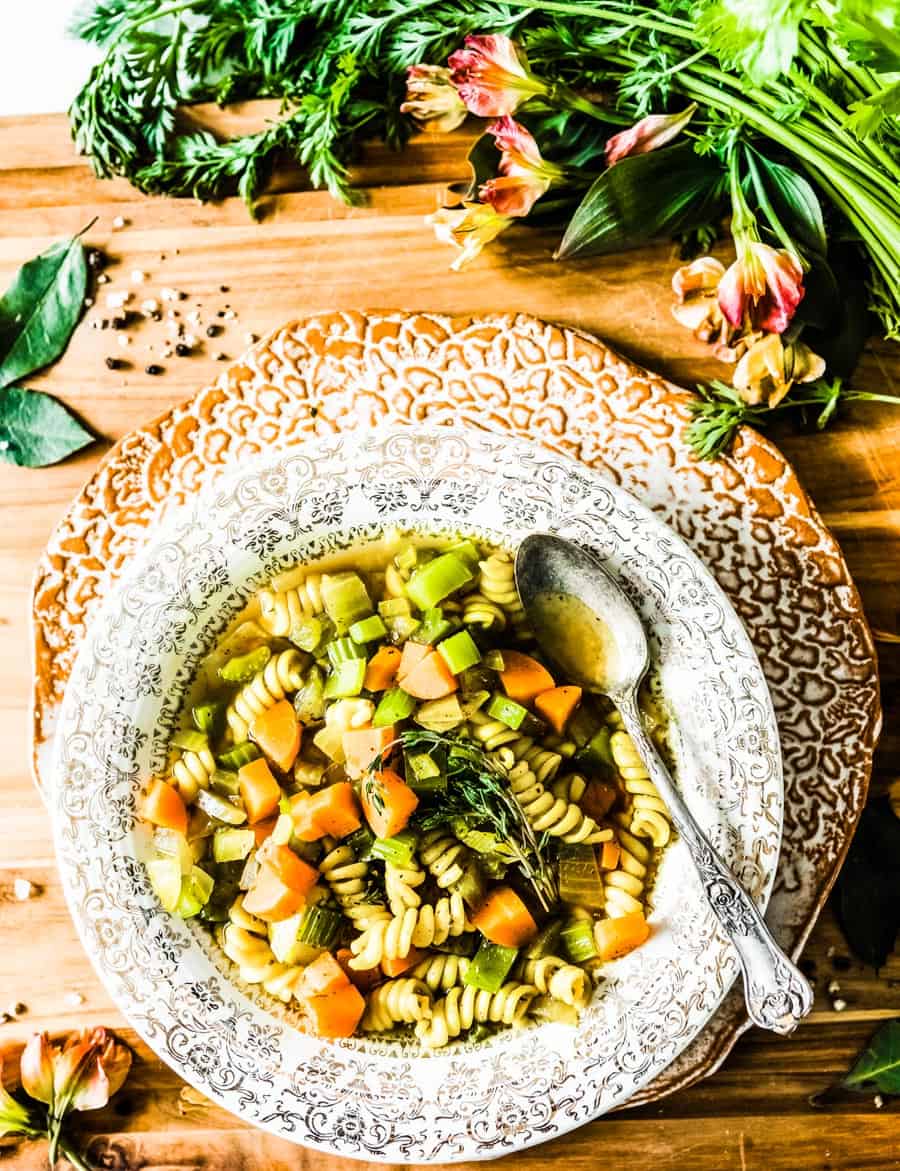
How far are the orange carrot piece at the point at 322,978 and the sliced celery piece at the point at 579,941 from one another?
59cm

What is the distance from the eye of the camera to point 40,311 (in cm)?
338

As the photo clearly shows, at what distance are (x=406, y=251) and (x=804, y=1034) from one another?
256 centimetres

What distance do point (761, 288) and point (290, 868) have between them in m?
1.97

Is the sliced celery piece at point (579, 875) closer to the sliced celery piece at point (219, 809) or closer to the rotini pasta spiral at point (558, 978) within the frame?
the rotini pasta spiral at point (558, 978)

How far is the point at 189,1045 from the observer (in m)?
2.81

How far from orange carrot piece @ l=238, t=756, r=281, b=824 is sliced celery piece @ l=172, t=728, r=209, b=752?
12 centimetres

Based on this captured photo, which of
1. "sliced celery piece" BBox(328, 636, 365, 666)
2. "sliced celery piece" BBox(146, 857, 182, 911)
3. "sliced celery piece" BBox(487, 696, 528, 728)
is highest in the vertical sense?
"sliced celery piece" BBox(328, 636, 365, 666)

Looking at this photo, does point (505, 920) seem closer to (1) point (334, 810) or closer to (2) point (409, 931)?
(2) point (409, 931)

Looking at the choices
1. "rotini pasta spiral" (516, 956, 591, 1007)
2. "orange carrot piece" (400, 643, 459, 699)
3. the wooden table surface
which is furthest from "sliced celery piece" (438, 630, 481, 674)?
the wooden table surface

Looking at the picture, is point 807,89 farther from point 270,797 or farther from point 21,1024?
point 21,1024

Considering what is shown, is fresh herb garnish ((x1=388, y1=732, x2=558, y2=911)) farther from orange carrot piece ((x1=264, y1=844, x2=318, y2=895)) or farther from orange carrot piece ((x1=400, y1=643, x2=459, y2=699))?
orange carrot piece ((x1=264, y1=844, x2=318, y2=895))

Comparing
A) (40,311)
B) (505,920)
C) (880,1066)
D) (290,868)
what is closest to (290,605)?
(290,868)

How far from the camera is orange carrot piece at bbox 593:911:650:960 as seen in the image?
2854 mm

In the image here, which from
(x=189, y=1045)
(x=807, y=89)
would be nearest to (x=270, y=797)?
(x=189, y=1045)
